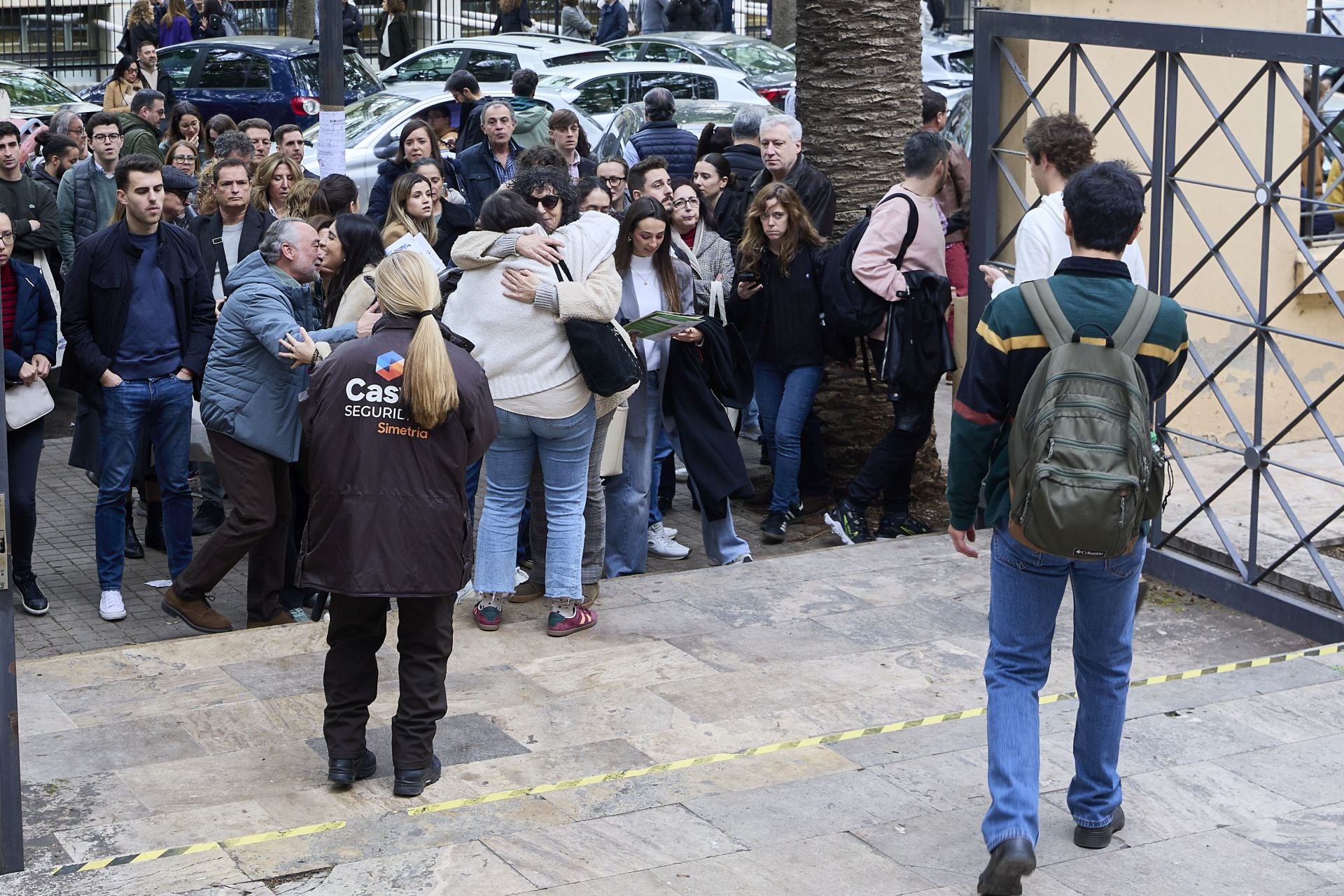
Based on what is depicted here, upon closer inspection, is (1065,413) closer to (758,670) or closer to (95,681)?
(758,670)

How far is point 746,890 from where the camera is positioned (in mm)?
4477

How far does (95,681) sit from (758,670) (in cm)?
241

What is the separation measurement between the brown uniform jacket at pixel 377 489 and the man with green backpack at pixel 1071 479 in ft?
5.02

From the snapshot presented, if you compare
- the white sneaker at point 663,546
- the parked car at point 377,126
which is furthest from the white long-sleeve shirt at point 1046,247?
the parked car at point 377,126

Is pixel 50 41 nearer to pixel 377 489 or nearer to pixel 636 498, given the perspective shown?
pixel 636 498

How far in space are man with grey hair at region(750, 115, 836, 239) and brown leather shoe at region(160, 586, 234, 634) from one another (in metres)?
3.67

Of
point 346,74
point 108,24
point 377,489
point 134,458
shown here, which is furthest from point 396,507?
point 108,24

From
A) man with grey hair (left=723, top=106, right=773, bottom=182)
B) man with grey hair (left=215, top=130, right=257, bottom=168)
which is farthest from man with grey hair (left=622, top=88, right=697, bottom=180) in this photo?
man with grey hair (left=215, top=130, right=257, bottom=168)

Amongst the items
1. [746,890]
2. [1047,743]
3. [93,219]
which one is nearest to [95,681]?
[746,890]

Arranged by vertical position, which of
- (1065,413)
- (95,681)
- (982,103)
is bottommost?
(95,681)

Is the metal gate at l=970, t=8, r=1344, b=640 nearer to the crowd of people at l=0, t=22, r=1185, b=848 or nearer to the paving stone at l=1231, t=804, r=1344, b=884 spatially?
the crowd of people at l=0, t=22, r=1185, b=848

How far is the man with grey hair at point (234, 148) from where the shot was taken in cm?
984

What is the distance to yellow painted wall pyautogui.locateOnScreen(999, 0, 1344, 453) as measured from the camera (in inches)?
352

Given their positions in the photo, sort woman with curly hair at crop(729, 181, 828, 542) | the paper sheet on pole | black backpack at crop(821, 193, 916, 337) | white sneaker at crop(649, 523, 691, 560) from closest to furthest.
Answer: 1. black backpack at crop(821, 193, 916, 337)
2. woman with curly hair at crop(729, 181, 828, 542)
3. white sneaker at crop(649, 523, 691, 560)
4. the paper sheet on pole
